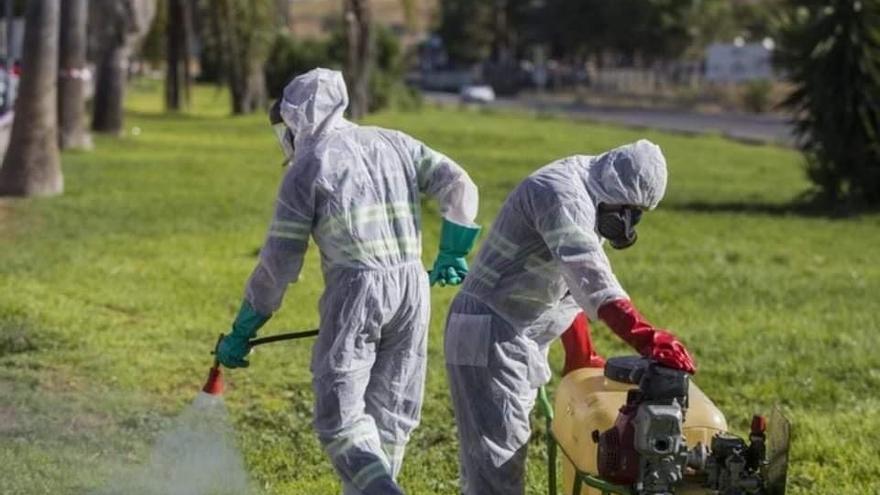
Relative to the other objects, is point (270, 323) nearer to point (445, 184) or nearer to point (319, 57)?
point (445, 184)

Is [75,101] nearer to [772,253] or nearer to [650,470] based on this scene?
[772,253]

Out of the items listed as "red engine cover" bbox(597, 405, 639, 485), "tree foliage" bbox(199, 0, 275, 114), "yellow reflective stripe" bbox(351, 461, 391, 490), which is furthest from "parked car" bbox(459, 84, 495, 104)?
"red engine cover" bbox(597, 405, 639, 485)

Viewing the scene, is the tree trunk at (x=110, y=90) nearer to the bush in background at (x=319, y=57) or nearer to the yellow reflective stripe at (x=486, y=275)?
the bush in background at (x=319, y=57)

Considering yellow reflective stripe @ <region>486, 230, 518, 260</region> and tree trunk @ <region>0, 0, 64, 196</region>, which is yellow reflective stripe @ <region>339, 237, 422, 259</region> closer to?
yellow reflective stripe @ <region>486, 230, 518, 260</region>

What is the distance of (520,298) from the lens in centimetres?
527

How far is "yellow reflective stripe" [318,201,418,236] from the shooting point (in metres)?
5.32

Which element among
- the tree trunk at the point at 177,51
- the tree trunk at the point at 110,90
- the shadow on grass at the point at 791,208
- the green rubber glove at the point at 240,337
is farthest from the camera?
the tree trunk at the point at 177,51

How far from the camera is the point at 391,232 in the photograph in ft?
17.7

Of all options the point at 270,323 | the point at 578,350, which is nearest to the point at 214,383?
the point at 578,350

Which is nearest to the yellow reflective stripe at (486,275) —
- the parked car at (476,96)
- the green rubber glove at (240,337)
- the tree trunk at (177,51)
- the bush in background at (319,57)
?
the green rubber glove at (240,337)

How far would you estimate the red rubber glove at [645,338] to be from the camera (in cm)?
452

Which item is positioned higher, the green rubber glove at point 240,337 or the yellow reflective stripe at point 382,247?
the yellow reflective stripe at point 382,247

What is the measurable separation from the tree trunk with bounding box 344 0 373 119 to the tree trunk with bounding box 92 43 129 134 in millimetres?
6340

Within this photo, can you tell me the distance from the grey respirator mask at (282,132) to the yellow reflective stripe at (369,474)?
3.63 ft
